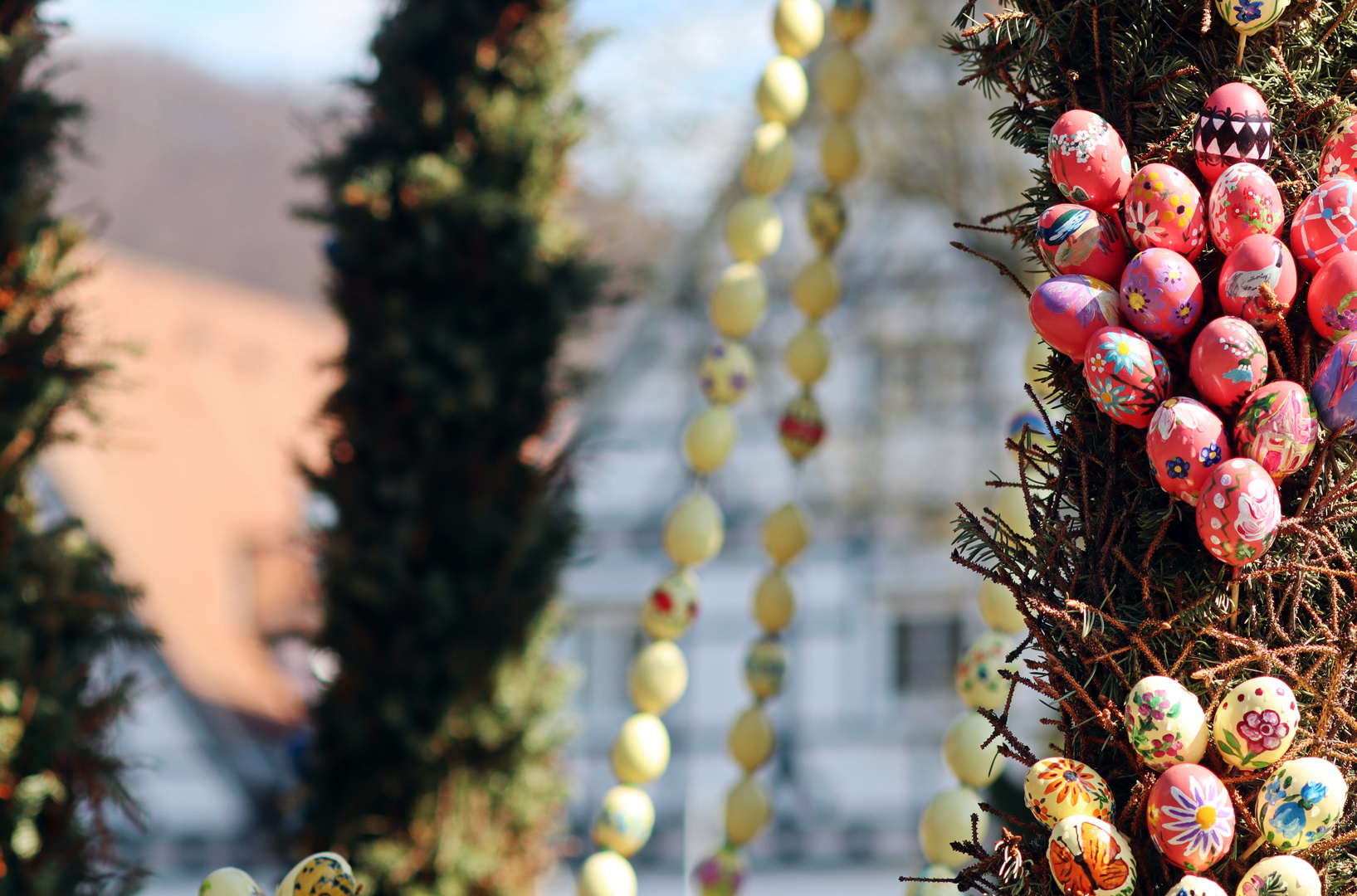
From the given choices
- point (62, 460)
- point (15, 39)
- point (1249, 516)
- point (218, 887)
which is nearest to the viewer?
point (1249, 516)

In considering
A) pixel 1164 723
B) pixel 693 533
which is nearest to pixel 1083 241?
pixel 1164 723

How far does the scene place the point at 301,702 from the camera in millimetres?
3605

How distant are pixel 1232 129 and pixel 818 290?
140cm

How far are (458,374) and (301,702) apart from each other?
38.7 inches

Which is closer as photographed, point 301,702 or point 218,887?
point 218,887

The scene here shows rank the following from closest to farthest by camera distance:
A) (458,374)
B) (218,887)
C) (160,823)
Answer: (218,887) < (458,374) < (160,823)

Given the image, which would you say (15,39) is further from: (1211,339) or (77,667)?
(1211,339)

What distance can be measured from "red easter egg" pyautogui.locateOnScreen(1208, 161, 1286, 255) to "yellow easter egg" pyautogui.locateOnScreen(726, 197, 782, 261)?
1326mm

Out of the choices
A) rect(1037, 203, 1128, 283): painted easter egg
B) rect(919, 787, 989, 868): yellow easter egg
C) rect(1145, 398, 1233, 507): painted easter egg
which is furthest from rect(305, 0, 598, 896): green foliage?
rect(1145, 398, 1233, 507): painted easter egg

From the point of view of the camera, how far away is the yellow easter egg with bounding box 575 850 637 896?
7.28 ft

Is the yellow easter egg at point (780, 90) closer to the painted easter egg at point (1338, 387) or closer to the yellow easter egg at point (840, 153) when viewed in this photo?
the yellow easter egg at point (840, 153)

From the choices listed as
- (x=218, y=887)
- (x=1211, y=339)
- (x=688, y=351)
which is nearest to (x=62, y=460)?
(x=688, y=351)

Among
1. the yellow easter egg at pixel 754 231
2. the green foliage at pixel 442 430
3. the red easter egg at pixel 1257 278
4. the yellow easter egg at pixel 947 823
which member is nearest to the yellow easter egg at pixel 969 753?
the yellow easter egg at pixel 947 823

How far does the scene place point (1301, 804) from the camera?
118cm
